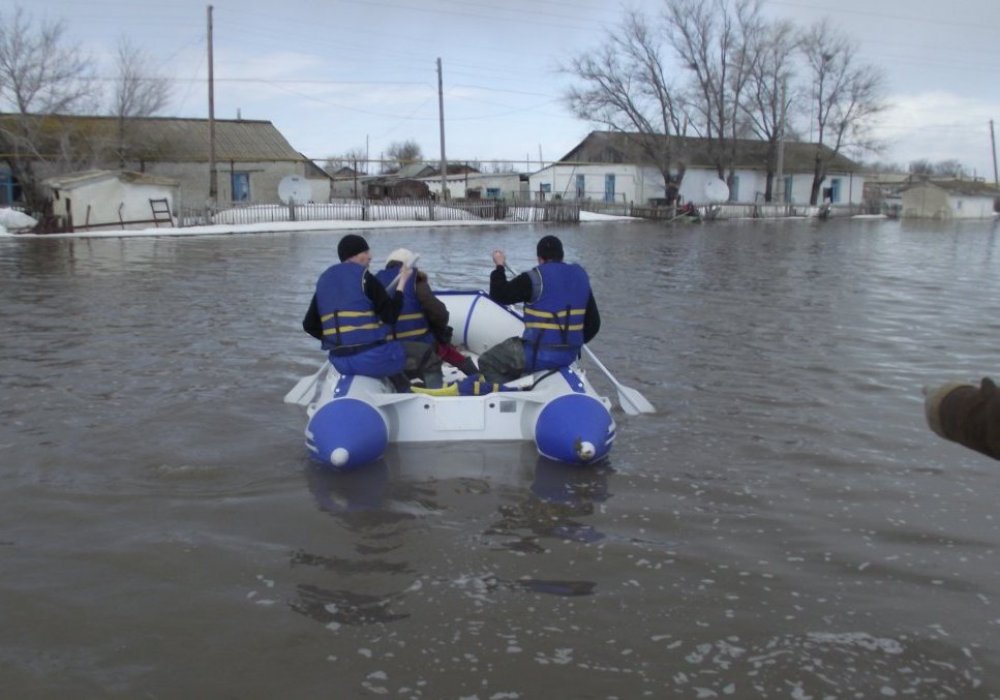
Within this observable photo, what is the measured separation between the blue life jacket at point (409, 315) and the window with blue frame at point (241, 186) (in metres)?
40.4

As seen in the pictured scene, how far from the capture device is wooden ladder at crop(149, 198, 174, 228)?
106ft

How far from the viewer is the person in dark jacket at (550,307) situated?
6.64 meters

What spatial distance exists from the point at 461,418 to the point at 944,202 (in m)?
64.5

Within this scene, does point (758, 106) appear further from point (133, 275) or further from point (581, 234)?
point (133, 275)

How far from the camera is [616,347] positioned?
10914 mm

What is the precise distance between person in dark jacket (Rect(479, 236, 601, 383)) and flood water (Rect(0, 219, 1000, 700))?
79cm

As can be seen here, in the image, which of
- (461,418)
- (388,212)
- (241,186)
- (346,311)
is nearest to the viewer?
(346,311)

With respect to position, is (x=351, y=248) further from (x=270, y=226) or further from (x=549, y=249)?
(x=270, y=226)

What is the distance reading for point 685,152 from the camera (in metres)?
55.3

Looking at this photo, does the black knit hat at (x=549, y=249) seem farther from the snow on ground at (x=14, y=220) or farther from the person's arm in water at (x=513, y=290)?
the snow on ground at (x=14, y=220)

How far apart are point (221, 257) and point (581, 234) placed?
15840mm

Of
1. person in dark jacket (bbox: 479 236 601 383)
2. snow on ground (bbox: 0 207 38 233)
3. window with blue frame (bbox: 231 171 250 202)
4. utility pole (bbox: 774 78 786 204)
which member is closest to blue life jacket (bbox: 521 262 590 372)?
person in dark jacket (bbox: 479 236 601 383)

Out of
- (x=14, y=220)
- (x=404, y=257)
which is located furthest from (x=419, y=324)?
(x=14, y=220)

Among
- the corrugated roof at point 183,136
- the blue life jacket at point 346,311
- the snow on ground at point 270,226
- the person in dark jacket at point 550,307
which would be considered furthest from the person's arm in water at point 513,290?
the corrugated roof at point 183,136
